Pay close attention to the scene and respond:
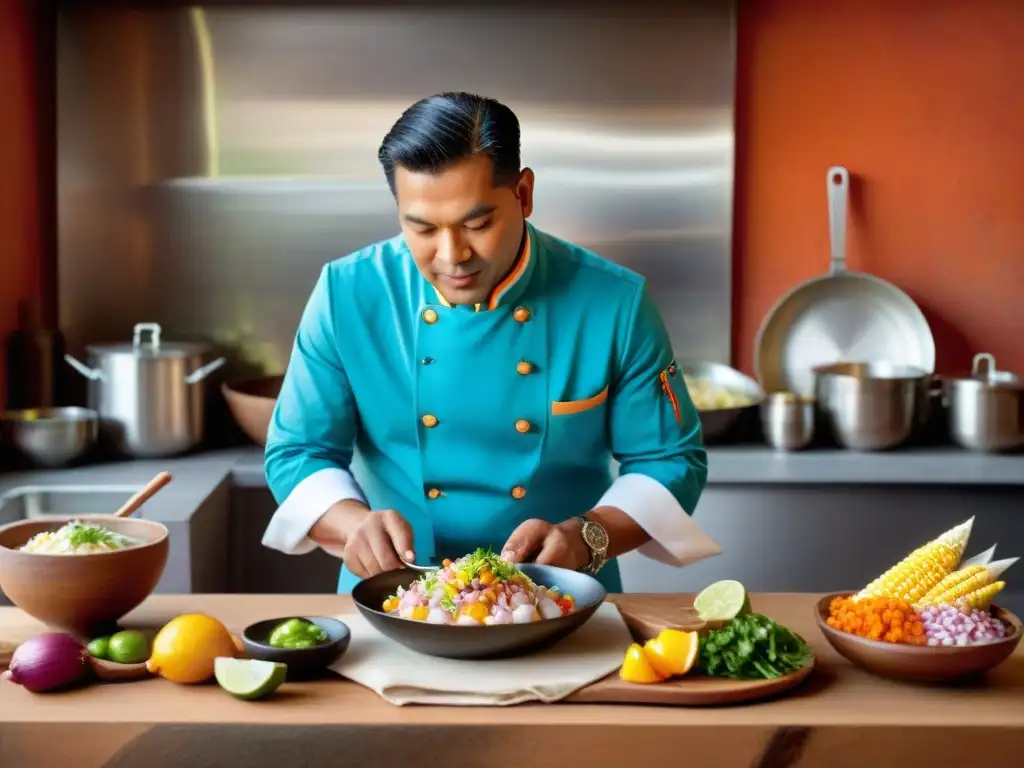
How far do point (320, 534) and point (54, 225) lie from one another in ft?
7.66

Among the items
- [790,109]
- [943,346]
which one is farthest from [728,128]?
[943,346]

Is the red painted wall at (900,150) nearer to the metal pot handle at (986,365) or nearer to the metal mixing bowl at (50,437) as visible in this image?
the metal pot handle at (986,365)

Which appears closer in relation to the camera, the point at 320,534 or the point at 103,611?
the point at 103,611

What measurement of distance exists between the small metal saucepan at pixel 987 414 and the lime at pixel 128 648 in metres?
2.69

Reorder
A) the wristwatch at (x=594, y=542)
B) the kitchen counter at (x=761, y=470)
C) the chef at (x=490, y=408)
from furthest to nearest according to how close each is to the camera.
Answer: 1. the kitchen counter at (x=761, y=470)
2. the chef at (x=490, y=408)
3. the wristwatch at (x=594, y=542)

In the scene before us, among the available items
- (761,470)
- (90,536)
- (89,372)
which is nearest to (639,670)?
(90,536)

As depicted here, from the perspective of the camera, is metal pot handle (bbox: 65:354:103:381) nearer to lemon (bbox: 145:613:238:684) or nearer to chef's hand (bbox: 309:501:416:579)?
chef's hand (bbox: 309:501:416:579)

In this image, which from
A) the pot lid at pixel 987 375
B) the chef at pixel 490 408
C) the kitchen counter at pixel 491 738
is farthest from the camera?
the pot lid at pixel 987 375

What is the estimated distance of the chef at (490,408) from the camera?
7.37 ft

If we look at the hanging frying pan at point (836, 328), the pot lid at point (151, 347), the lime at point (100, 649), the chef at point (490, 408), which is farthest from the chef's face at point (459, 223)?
the hanging frying pan at point (836, 328)

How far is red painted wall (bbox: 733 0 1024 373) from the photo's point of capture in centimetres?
406

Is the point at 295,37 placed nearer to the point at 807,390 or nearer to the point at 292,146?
the point at 292,146

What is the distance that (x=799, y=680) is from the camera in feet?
5.56

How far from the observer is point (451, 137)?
195 cm
